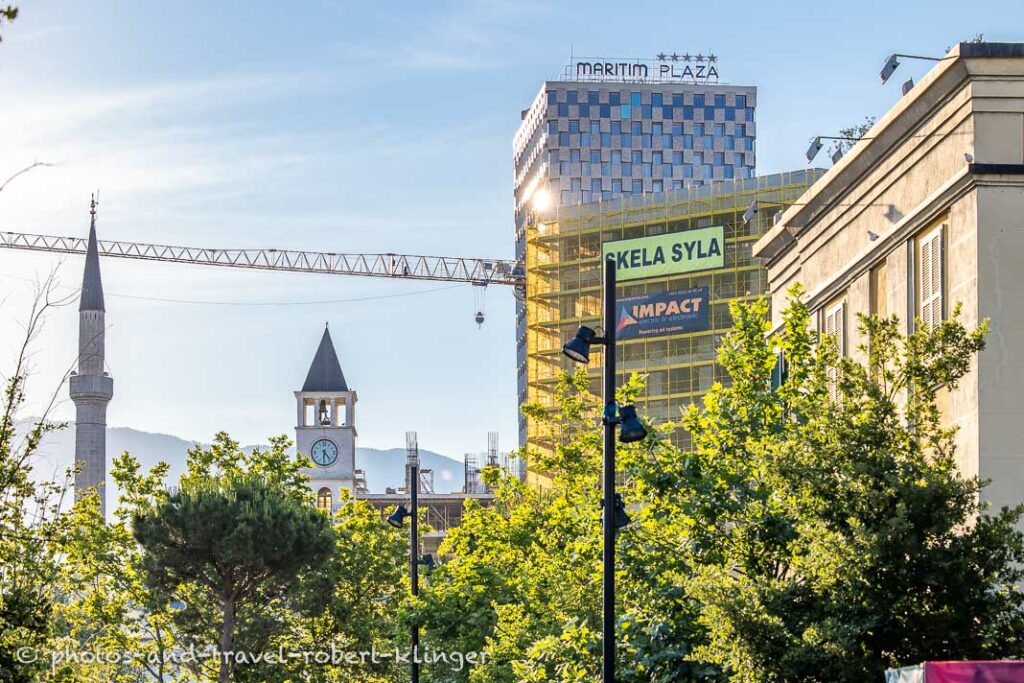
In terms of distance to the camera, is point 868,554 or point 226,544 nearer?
point 868,554

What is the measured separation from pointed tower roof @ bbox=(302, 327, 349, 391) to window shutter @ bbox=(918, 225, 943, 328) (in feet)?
547

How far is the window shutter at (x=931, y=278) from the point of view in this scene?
25359 mm

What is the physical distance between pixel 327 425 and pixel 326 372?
6.20 m

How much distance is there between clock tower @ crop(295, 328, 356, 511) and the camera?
7574 inches

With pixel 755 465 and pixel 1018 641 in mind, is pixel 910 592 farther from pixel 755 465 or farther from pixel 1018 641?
pixel 755 465

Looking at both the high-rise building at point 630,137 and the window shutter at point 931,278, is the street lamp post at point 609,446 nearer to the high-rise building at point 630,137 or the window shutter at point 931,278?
Answer: the window shutter at point 931,278

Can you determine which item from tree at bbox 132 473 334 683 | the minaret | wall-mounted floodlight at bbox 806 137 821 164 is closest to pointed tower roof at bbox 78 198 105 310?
the minaret

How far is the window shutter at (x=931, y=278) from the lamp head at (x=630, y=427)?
7221mm

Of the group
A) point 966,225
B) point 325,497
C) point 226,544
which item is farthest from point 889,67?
point 325,497

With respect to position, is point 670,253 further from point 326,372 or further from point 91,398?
point 326,372

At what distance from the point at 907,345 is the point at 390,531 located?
130ft

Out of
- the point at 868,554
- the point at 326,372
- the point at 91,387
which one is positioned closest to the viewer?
the point at 868,554

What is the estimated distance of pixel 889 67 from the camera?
2506cm

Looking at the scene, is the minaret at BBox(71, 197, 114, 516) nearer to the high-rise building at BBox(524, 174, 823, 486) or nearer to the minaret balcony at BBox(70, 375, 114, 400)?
the minaret balcony at BBox(70, 375, 114, 400)
